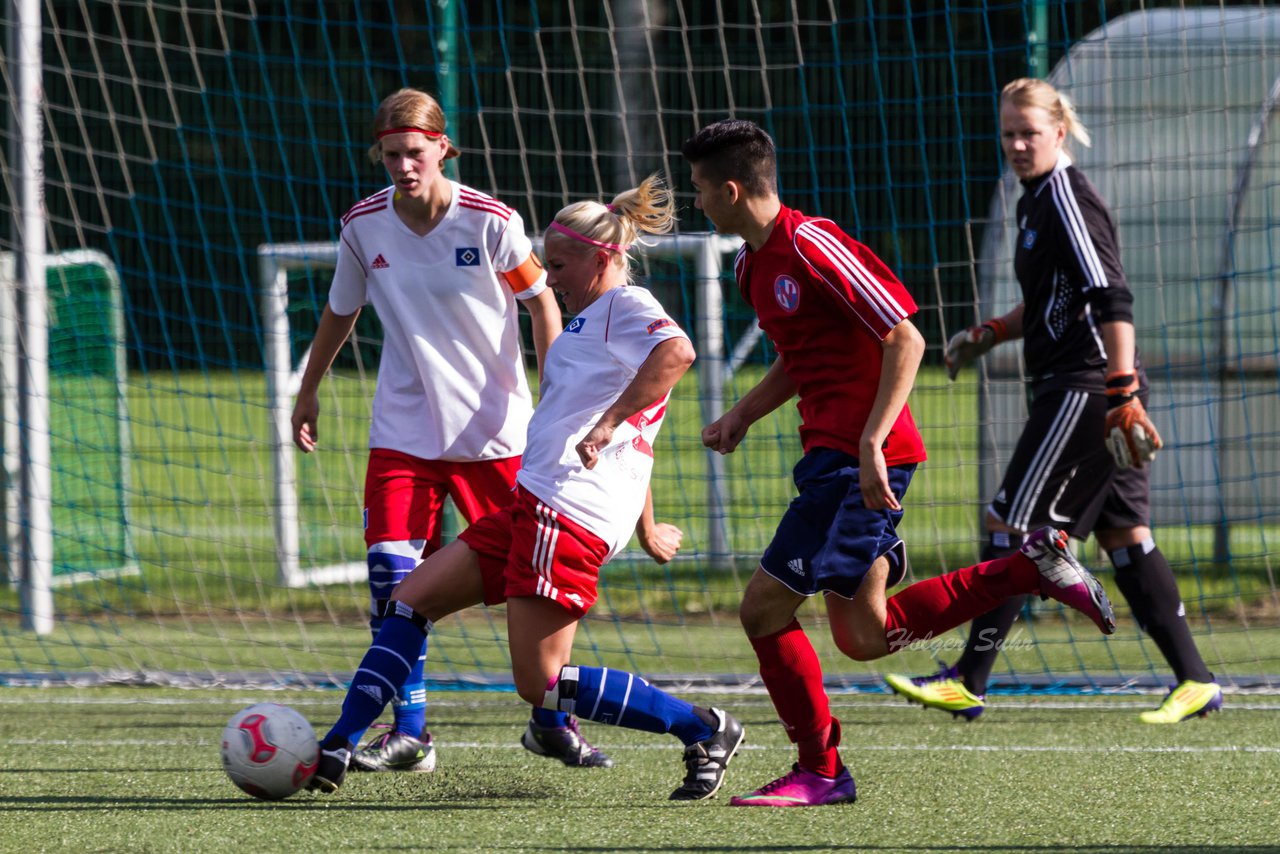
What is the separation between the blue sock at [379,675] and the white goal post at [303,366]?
3830 millimetres

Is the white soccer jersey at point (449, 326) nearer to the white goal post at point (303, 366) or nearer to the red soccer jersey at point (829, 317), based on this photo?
the red soccer jersey at point (829, 317)

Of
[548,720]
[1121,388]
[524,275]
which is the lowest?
[548,720]

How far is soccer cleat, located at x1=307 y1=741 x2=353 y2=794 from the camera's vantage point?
386 centimetres

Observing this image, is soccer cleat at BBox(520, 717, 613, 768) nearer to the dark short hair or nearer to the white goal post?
the dark short hair

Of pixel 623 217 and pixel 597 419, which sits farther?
pixel 623 217

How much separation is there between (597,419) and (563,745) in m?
0.99

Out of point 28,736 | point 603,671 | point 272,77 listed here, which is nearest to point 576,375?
point 603,671

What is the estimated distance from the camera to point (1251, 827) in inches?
144

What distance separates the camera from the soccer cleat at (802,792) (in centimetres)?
396

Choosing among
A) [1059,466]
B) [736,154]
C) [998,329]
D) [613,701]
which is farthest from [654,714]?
[998,329]

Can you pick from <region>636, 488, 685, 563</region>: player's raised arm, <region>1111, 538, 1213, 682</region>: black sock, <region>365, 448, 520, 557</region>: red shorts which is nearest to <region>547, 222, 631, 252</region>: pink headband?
<region>636, 488, 685, 563</region>: player's raised arm

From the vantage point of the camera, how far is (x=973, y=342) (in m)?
5.06

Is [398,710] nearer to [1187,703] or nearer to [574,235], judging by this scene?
[574,235]

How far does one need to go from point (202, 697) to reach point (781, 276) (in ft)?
10.00
